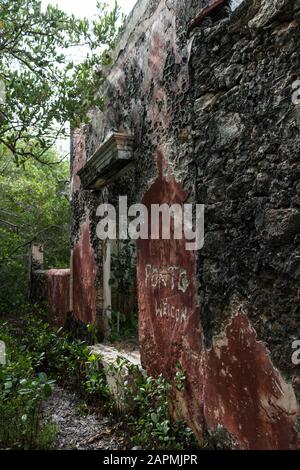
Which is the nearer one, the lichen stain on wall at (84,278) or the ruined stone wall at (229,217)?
the ruined stone wall at (229,217)

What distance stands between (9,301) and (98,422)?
531 cm

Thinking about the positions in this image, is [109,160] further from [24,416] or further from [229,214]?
[24,416]

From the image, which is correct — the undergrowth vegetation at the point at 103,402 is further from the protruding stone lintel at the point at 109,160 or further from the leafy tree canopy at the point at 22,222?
the leafy tree canopy at the point at 22,222

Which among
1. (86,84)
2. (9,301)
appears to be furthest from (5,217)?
(86,84)

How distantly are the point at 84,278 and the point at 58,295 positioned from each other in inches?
54.0

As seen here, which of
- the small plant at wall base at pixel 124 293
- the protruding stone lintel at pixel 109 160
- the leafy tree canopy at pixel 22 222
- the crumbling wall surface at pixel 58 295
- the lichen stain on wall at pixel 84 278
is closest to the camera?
the protruding stone lintel at pixel 109 160

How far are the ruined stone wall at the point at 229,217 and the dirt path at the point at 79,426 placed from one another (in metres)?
0.65

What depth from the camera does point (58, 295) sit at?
6699 mm

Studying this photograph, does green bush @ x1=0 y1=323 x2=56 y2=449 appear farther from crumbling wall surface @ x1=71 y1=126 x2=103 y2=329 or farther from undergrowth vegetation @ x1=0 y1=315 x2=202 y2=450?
crumbling wall surface @ x1=71 y1=126 x2=103 y2=329

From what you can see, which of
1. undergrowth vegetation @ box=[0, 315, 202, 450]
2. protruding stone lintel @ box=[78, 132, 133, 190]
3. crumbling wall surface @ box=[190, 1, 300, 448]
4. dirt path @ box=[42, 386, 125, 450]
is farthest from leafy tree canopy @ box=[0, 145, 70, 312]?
crumbling wall surface @ box=[190, 1, 300, 448]

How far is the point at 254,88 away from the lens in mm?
2131

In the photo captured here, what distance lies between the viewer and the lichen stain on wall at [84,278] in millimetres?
5207

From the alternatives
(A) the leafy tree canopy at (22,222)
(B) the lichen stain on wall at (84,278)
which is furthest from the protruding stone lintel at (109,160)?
(A) the leafy tree canopy at (22,222)
